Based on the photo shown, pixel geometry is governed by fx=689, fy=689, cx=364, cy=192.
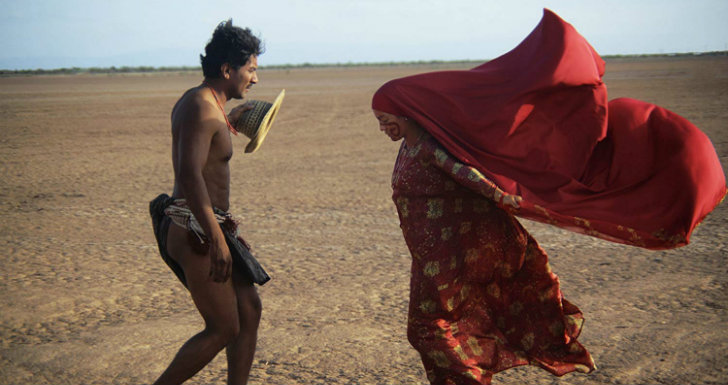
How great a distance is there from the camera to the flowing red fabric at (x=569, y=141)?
3197 millimetres

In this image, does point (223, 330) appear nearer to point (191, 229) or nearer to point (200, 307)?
point (200, 307)

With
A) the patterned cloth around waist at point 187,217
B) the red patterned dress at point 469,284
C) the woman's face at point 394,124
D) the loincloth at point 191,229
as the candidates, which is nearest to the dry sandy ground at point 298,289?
the red patterned dress at point 469,284

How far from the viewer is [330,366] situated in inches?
168

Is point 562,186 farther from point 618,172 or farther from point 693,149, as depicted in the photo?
point 693,149

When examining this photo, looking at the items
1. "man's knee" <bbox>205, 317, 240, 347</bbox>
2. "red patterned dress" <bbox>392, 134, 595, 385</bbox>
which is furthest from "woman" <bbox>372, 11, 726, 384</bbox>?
"man's knee" <bbox>205, 317, 240, 347</bbox>

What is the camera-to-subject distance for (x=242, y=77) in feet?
11.2

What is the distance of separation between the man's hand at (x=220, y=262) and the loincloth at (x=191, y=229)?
10 cm

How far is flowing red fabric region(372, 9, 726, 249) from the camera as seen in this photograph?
3197mm

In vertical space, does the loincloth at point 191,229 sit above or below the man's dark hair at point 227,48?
below

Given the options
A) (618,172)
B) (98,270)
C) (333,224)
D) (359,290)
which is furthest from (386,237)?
(618,172)

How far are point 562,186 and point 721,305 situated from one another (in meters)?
2.57

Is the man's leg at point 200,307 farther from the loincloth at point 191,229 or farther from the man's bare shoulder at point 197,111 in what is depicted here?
the man's bare shoulder at point 197,111

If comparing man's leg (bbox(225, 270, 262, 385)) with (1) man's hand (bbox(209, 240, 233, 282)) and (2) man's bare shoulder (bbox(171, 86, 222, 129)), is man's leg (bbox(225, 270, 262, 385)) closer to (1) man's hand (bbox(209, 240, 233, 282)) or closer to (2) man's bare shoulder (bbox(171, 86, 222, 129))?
(1) man's hand (bbox(209, 240, 233, 282))

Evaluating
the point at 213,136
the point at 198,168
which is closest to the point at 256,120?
the point at 213,136
